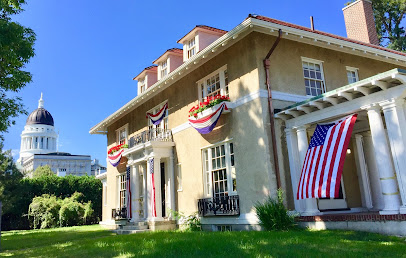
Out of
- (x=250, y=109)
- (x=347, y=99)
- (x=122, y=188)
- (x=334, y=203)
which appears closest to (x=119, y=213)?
(x=122, y=188)

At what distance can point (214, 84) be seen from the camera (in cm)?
1412

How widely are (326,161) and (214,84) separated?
5.94 meters

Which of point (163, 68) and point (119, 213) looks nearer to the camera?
point (163, 68)

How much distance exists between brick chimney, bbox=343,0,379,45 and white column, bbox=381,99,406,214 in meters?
10.3

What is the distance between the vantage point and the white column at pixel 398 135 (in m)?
8.81

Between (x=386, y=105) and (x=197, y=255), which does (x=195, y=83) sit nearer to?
(x=386, y=105)

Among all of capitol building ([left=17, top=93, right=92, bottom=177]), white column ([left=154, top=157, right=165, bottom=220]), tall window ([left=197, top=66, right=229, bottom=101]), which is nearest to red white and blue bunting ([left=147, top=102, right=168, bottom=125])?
white column ([left=154, top=157, right=165, bottom=220])

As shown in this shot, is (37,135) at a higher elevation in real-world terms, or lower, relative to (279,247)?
higher

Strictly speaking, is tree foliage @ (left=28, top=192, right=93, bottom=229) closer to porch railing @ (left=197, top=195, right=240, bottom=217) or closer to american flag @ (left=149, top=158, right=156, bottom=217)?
american flag @ (left=149, top=158, right=156, bottom=217)

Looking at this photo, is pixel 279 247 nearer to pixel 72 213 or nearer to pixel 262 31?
pixel 262 31

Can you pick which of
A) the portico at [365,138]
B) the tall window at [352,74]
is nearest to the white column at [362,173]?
the portico at [365,138]

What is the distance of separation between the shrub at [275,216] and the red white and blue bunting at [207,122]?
3523 millimetres

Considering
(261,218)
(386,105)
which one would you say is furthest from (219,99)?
(386,105)

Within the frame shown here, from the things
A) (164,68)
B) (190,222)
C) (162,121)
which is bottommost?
(190,222)
